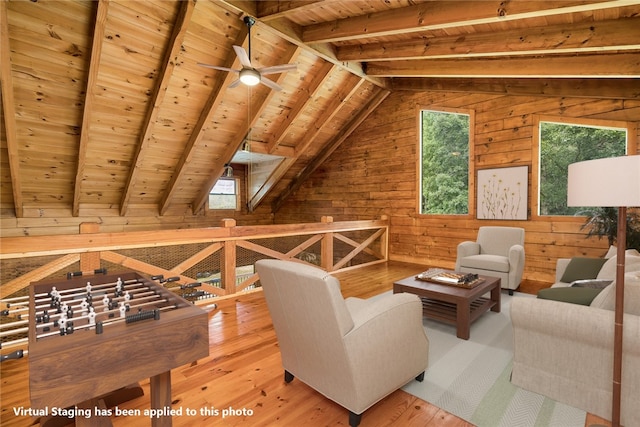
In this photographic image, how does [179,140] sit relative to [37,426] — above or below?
above

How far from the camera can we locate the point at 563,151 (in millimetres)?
4562

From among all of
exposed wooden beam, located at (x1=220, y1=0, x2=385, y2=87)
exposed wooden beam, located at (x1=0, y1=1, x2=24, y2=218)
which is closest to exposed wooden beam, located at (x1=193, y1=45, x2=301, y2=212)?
exposed wooden beam, located at (x1=220, y1=0, x2=385, y2=87)

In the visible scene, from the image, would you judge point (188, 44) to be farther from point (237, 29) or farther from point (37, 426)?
point (37, 426)

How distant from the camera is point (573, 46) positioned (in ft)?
9.85

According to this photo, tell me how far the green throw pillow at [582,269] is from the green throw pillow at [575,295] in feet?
3.10

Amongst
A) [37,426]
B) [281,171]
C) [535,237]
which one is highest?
[281,171]

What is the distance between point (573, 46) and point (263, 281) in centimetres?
356

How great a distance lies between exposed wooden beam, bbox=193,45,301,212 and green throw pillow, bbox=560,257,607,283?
4177mm

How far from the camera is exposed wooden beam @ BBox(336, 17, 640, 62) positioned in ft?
9.16

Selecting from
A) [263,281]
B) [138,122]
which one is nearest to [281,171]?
[138,122]

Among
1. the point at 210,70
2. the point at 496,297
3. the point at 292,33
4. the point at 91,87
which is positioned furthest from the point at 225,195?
the point at 496,297

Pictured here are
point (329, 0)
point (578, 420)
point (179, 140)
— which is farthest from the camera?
point (179, 140)

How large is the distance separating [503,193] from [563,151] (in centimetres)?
95

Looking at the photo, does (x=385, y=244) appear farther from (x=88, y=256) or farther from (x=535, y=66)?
(x=88, y=256)
